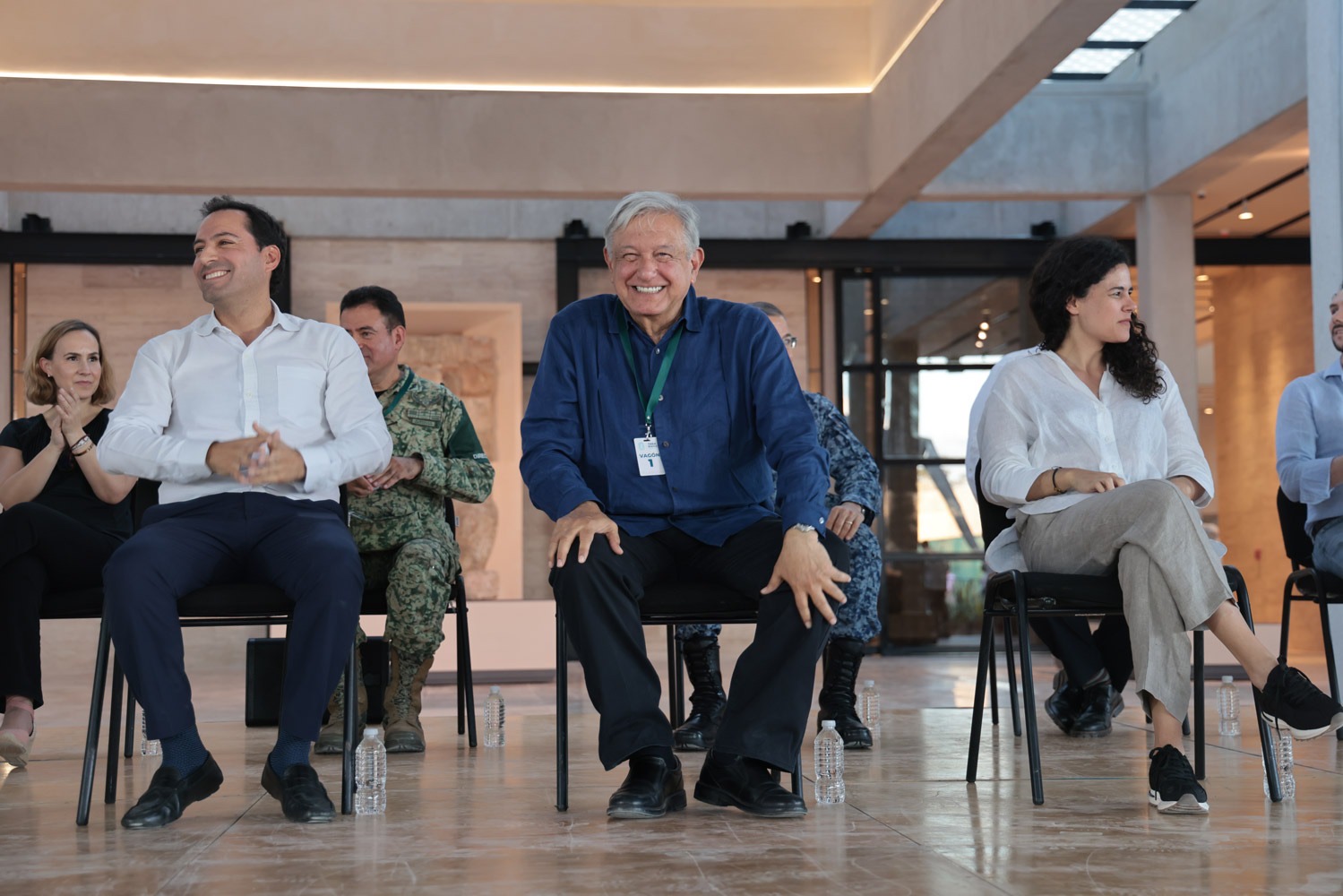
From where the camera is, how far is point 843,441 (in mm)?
4129

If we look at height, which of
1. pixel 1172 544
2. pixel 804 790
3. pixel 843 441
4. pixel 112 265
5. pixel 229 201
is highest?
pixel 112 265

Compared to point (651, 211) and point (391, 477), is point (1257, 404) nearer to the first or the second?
point (391, 477)

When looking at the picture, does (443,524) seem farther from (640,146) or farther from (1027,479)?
(640,146)

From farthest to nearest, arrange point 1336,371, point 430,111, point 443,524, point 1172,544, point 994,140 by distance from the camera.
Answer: point 994,140 < point 430,111 < point 1336,371 < point 443,524 < point 1172,544

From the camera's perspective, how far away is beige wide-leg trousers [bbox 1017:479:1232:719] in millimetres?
2719

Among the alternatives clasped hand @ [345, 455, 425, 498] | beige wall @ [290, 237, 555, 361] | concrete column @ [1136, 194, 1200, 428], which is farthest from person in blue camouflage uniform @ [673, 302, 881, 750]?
beige wall @ [290, 237, 555, 361]

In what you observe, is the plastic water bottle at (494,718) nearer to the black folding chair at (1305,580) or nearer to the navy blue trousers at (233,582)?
the navy blue trousers at (233,582)

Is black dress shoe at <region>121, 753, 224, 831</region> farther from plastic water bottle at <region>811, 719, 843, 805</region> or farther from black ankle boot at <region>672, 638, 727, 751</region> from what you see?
black ankle boot at <region>672, 638, 727, 751</region>

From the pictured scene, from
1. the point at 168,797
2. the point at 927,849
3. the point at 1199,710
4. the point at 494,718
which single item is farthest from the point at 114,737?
the point at 1199,710

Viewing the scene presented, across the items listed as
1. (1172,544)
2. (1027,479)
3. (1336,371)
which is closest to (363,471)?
(1027,479)

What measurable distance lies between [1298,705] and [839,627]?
1611mm

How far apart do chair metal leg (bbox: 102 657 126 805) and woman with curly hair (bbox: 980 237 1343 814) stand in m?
2.03

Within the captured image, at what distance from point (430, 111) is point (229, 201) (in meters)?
4.94

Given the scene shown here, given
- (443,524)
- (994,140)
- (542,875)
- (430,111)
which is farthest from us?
(994,140)
